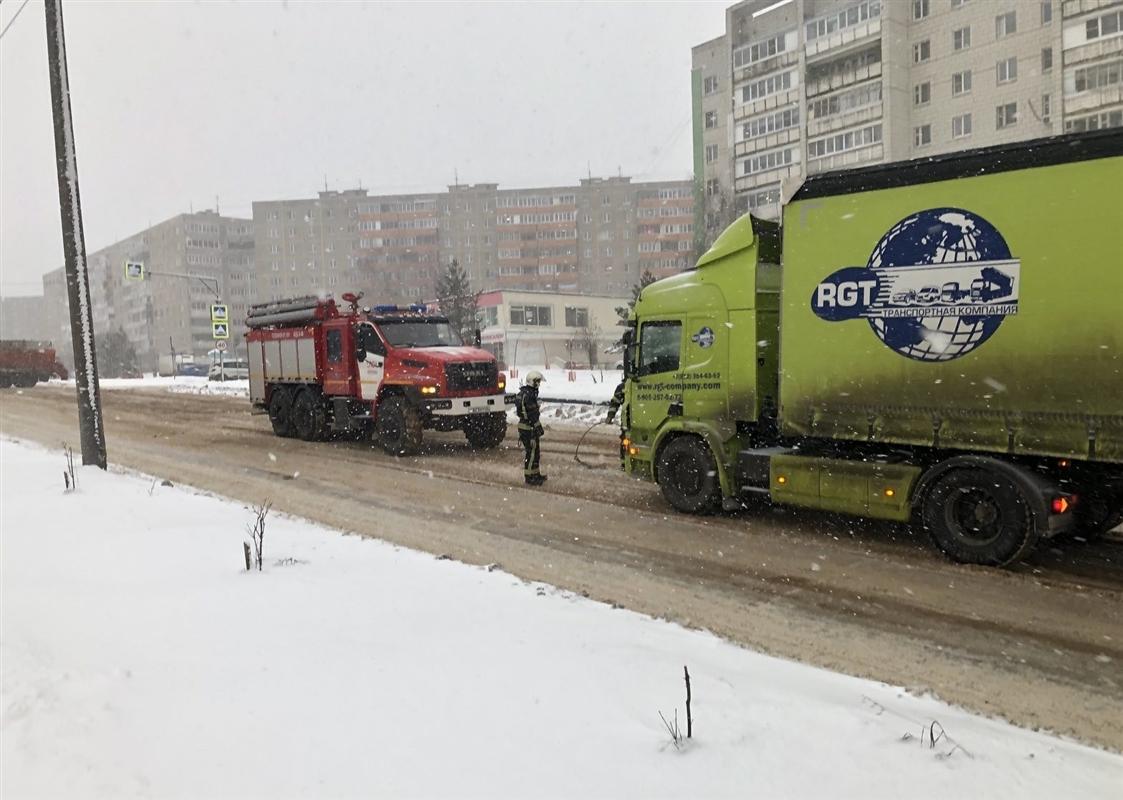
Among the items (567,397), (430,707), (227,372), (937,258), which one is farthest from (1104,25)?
(227,372)

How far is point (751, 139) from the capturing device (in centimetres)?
5216

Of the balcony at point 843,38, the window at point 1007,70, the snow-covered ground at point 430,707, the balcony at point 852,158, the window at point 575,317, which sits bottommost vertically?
the snow-covered ground at point 430,707

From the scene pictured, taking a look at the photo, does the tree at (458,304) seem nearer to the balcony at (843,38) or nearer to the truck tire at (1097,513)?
the balcony at (843,38)

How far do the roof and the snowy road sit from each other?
136 inches

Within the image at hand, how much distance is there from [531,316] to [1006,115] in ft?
112

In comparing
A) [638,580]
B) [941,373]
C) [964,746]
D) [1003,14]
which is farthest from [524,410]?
[1003,14]

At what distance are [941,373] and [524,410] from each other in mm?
6185

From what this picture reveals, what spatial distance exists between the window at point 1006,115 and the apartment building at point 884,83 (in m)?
0.06

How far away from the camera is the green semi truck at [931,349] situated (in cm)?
608

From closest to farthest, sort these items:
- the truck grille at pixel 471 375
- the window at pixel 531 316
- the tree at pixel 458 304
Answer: the truck grille at pixel 471 375
the tree at pixel 458 304
the window at pixel 531 316

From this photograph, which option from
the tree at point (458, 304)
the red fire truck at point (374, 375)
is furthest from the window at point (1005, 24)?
the red fire truck at point (374, 375)

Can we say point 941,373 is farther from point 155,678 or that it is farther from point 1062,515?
point 155,678

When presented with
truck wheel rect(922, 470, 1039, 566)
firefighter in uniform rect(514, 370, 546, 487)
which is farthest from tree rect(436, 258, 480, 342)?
truck wheel rect(922, 470, 1039, 566)

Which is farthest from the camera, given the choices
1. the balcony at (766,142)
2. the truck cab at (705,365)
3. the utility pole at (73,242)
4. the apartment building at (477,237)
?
the apartment building at (477,237)
